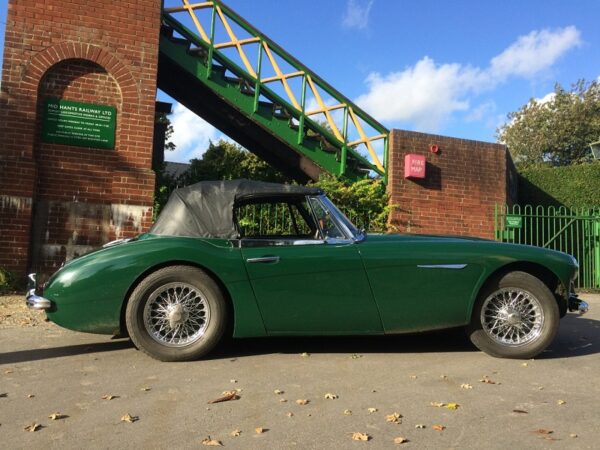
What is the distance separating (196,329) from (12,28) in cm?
669

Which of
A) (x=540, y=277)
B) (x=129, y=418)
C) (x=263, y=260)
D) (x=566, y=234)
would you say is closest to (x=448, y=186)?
(x=566, y=234)

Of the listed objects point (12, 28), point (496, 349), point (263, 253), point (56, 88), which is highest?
point (12, 28)

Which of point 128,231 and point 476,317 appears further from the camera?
point 128,231

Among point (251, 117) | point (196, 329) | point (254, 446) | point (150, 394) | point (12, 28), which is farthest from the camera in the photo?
point (251, 117)

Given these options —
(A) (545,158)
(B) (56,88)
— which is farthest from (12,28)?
(A) (545,158)

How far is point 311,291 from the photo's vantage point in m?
4.14

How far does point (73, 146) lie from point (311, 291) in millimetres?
5945

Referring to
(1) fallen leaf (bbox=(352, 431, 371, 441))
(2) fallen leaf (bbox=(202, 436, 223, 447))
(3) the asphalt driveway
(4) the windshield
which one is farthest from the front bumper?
(1) fallen leaf (bbox=(352, 431, 371, 441))

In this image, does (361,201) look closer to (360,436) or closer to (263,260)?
(263,260)

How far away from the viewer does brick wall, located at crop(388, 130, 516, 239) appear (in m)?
10.4

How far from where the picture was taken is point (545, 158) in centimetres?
3384

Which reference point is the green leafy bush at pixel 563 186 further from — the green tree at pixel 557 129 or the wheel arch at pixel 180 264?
the green tree at pixel 557 129

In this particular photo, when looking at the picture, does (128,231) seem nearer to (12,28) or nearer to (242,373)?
(12,28)

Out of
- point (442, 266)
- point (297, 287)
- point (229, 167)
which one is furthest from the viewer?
point (229, 167)
